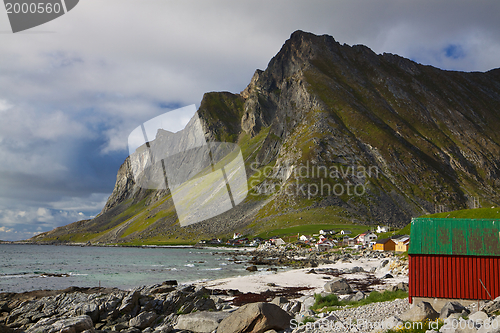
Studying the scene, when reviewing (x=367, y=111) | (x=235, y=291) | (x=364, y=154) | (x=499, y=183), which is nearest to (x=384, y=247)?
(x=235, y=291)

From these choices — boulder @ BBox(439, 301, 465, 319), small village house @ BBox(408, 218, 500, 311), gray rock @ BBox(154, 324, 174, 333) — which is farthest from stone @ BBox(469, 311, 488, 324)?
gray rock @ BBox(154, 324, 174, 333)

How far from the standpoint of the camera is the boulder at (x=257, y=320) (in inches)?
563

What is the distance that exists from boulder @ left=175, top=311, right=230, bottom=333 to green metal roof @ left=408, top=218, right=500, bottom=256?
1200 cm

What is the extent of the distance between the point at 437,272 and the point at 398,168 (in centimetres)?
15411

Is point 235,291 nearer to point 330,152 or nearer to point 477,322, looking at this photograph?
point 477,322

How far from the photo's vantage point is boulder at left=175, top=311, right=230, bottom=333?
16.2 m

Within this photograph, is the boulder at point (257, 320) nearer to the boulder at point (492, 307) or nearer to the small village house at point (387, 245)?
the boulder at point (492, 307)

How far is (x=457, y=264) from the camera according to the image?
62.5ft

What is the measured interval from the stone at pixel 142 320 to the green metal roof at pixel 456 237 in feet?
51.5

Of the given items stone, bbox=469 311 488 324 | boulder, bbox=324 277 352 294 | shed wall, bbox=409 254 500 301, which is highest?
stone, bbox=469 311 488 324

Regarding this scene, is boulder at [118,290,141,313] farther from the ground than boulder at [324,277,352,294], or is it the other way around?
boulder at [118,290,141,313]

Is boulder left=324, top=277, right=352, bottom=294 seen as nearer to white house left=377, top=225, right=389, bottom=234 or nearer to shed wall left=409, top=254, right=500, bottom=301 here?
shed wall left=409, top=254, right=500, bottom=301

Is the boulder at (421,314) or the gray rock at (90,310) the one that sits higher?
the gray rock at (90,310)

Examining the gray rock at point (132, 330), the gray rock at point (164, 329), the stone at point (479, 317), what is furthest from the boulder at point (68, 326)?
the stone at point (479, 317)
